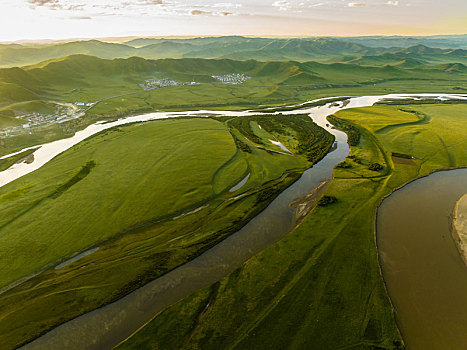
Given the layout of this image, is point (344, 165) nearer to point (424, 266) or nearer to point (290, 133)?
point (290, 133)

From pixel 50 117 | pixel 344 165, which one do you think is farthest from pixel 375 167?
pixel 50 117

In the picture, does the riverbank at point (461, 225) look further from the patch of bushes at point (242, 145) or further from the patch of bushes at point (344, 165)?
the patch of bushes at point (242, 145)

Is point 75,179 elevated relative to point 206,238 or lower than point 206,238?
elevated

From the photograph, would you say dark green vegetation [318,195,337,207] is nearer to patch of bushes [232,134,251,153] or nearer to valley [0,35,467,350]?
valley [0,35,467,350]

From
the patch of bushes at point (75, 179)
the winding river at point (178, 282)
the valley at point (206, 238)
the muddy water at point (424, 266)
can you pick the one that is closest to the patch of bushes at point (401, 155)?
the valley at point (206, 238)

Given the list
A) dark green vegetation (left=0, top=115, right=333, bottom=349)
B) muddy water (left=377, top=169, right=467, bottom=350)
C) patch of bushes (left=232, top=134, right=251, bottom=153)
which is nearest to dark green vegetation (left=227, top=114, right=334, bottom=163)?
dark green vegetation (left=0, top=115, right=333, bottom=349)

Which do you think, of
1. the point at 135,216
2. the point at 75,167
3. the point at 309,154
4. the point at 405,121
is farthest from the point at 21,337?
the point at 405,121

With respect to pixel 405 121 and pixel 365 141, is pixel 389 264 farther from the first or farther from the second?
pixel 405 121
